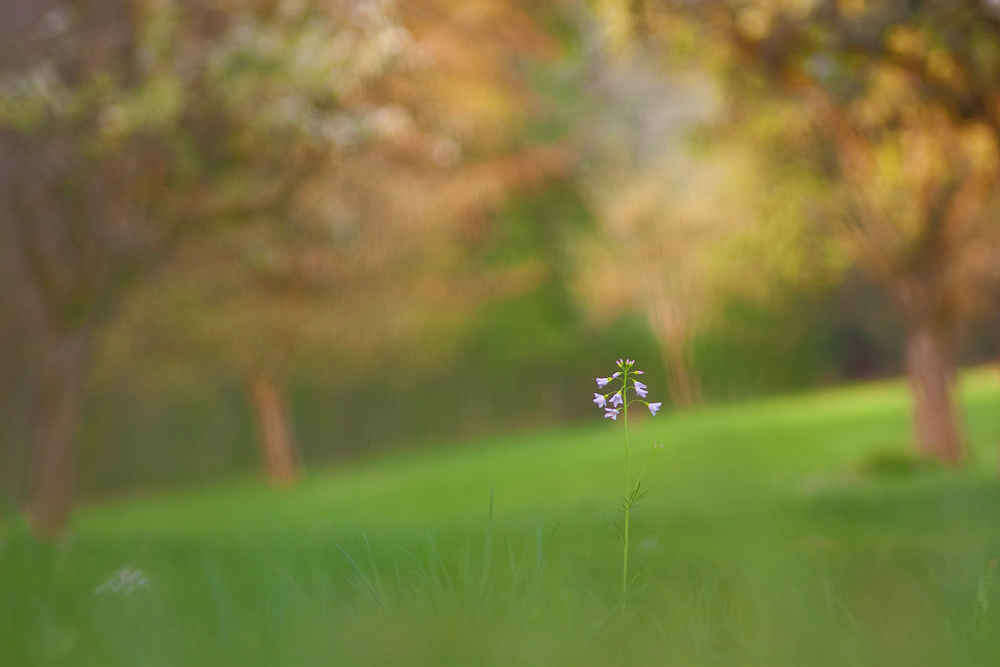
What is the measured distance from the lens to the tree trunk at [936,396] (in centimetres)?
1205

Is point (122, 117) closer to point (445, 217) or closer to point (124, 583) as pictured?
point (124, 583)

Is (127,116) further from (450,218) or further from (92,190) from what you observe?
(450,218)

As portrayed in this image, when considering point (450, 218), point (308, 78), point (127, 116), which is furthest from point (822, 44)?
point (450, 218)

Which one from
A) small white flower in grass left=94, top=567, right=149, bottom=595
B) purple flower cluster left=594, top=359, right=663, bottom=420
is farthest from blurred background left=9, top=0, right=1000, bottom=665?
purple flower cluster left=594, top=359, right=663, bottom=420

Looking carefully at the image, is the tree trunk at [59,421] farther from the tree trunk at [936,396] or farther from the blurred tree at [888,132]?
the tree trunk at [936,396]

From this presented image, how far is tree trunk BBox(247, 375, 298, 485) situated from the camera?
1864cm

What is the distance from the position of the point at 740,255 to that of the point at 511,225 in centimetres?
903

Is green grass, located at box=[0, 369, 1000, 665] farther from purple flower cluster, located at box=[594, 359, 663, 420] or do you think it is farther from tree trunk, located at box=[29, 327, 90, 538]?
tree trunk, located at box=[29, 327, 90, 538]

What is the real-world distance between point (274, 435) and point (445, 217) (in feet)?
18.2

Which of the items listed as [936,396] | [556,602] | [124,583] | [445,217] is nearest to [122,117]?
[124,583]

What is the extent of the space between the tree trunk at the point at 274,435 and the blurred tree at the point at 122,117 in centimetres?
879

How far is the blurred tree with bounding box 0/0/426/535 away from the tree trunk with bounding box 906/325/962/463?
7678 mm

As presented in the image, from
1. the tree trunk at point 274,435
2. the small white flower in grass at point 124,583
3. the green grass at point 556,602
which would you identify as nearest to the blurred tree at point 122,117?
the green grass at point 556,602

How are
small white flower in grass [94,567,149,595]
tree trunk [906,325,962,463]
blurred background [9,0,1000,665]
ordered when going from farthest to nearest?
tree trunk [906,325,962,463]
small white flower in grass [94,567,149,595]
blurred background [9,0,1000,665]
